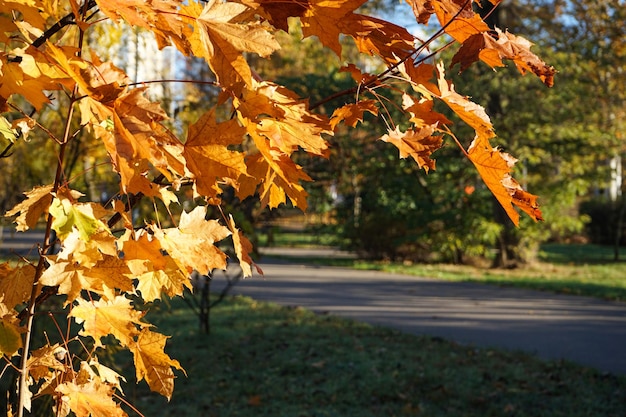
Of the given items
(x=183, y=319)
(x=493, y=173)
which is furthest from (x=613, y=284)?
(x=493, y=173)

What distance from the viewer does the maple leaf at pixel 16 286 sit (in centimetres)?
129

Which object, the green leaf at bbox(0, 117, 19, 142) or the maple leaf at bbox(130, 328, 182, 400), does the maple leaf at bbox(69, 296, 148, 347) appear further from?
the green leaf at bbox(0, 117, 19, 142)

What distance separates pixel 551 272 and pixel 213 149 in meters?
14.5

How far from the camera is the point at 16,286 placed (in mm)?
1303

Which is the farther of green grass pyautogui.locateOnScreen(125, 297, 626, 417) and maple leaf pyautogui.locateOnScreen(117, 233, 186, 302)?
green grass pyautogui.locateOnScreen(125, 297, 626, 417)

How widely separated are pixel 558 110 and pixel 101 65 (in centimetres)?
1454

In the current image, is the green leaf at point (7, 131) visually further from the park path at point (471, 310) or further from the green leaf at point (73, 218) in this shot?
the park path at point (471, 310)

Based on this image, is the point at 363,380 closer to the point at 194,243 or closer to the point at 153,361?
the point at 153,361

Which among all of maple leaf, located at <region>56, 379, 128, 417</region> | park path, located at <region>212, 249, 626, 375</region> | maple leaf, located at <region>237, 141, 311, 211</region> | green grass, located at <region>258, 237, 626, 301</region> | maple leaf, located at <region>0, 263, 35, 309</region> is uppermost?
maple leaf, located at <region>237, 141, 311, 211</region>

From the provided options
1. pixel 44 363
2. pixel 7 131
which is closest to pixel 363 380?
pixel 44 363

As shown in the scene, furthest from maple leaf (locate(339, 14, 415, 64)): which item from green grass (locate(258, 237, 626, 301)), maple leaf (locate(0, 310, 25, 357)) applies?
green grass (locate(258, 237, 626, 301))

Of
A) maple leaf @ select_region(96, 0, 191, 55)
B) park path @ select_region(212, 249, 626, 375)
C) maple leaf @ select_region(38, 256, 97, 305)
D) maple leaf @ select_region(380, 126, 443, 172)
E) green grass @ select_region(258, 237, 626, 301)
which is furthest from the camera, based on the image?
green grass @ select_region(258, 237, 626, 301)

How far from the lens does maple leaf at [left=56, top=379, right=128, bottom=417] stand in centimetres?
130

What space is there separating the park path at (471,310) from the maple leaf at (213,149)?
5705 millimetres
